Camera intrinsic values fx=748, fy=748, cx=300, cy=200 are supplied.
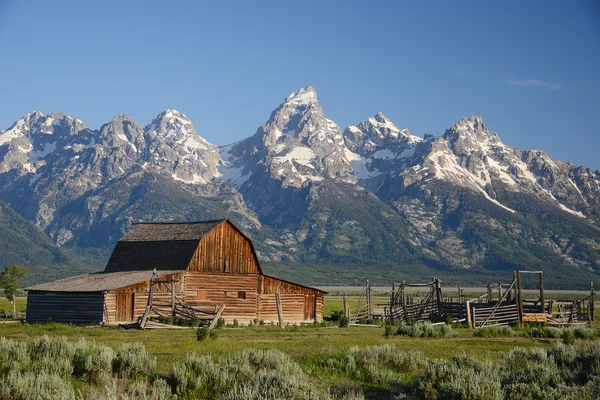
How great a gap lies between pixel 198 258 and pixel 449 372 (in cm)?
3382

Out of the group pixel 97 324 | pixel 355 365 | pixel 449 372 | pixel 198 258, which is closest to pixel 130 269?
pixel 198 258

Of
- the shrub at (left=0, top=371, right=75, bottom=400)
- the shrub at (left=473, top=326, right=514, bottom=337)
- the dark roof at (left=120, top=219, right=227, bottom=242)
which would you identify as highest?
the dark roof at (left=120, top=219, right=227, bottom=242)

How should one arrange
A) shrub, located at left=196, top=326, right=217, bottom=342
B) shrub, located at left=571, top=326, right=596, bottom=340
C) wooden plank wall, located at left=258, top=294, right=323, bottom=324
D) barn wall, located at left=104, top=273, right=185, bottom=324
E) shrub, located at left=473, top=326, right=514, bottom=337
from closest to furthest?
shrub, located at left=196, top=326, right=217, bottom=342 → shrub, located at left=571, top=326, right=596, bottom=340 → shrub, located at left=473, top=326, right=514, bottom=337 → barn wall, located at left=104, top=273, right=185, bottom=324 → wooden plank wall, located at left=258, top=294, right=323, bottom=324

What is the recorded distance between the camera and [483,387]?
52.3ft

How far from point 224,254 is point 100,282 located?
860 cm

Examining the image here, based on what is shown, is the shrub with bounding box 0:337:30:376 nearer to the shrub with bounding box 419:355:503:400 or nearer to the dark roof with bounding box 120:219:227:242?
the shrub with bounding box 419:355:503:400

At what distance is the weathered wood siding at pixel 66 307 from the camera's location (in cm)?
4469

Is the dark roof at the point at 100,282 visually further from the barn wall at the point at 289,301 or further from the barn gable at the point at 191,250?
the barn wall at the point at 289,301

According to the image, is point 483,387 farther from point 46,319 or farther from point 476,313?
point 46,319

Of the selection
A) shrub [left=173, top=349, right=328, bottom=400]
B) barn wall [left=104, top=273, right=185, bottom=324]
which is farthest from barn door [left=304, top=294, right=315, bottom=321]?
shrub [left=173, top=349, right=328, bottom=400]

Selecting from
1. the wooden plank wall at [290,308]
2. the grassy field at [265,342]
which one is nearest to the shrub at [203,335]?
the grassy field at [265,342]

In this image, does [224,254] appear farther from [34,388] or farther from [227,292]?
[34,388]

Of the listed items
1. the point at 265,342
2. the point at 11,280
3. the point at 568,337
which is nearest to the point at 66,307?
the point at 265,342

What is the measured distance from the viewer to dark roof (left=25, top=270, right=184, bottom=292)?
45250 millimetres
